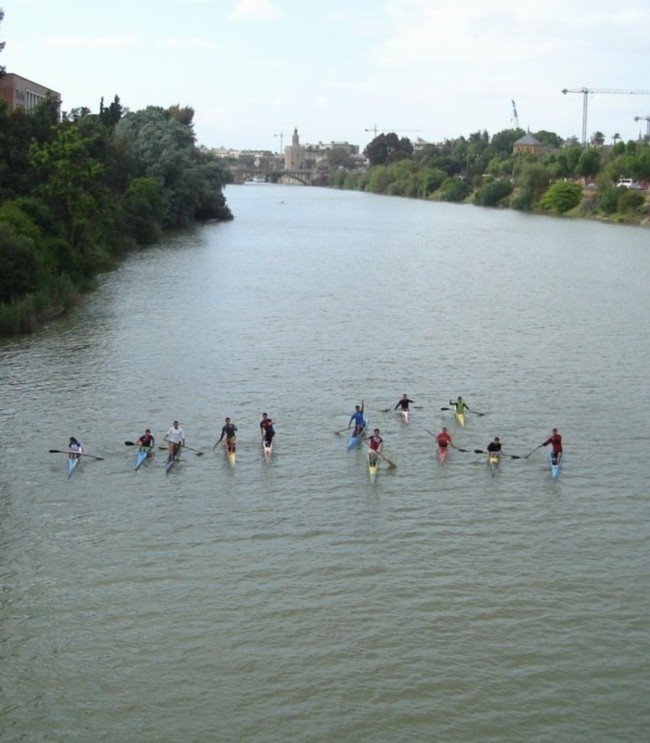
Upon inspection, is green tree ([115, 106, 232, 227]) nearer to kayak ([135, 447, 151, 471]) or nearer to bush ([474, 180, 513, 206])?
bush ([474, 180, 513, 206])

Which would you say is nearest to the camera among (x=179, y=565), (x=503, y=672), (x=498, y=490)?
(x=503, y=672)

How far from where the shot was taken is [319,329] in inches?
2026

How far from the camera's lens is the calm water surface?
715 inches

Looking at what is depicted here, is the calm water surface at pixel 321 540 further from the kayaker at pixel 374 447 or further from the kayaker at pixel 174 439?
the kayaker at pixel 374 447

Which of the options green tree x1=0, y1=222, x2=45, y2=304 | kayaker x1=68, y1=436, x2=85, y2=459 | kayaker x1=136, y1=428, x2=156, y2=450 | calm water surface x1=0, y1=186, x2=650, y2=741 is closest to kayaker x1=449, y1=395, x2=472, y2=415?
calm water surface x1=0, y1=186, x2=650, y2=741

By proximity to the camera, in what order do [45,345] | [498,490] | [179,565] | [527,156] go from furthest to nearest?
[527,156], [45,345], [498,490], [179,565]

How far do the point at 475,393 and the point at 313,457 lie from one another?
10385 millimetres

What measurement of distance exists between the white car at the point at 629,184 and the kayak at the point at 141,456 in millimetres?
117060

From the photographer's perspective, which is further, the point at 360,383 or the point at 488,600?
the point at 360,383

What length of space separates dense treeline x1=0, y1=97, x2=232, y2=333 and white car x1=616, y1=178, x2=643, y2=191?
64.3 m

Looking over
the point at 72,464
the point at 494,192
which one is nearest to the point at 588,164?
the point at 494,192

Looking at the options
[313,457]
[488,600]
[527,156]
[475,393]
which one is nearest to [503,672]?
[488,600]

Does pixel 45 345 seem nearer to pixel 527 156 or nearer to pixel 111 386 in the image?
pixel 111 386

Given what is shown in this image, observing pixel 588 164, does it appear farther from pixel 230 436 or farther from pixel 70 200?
pixel 230 436
